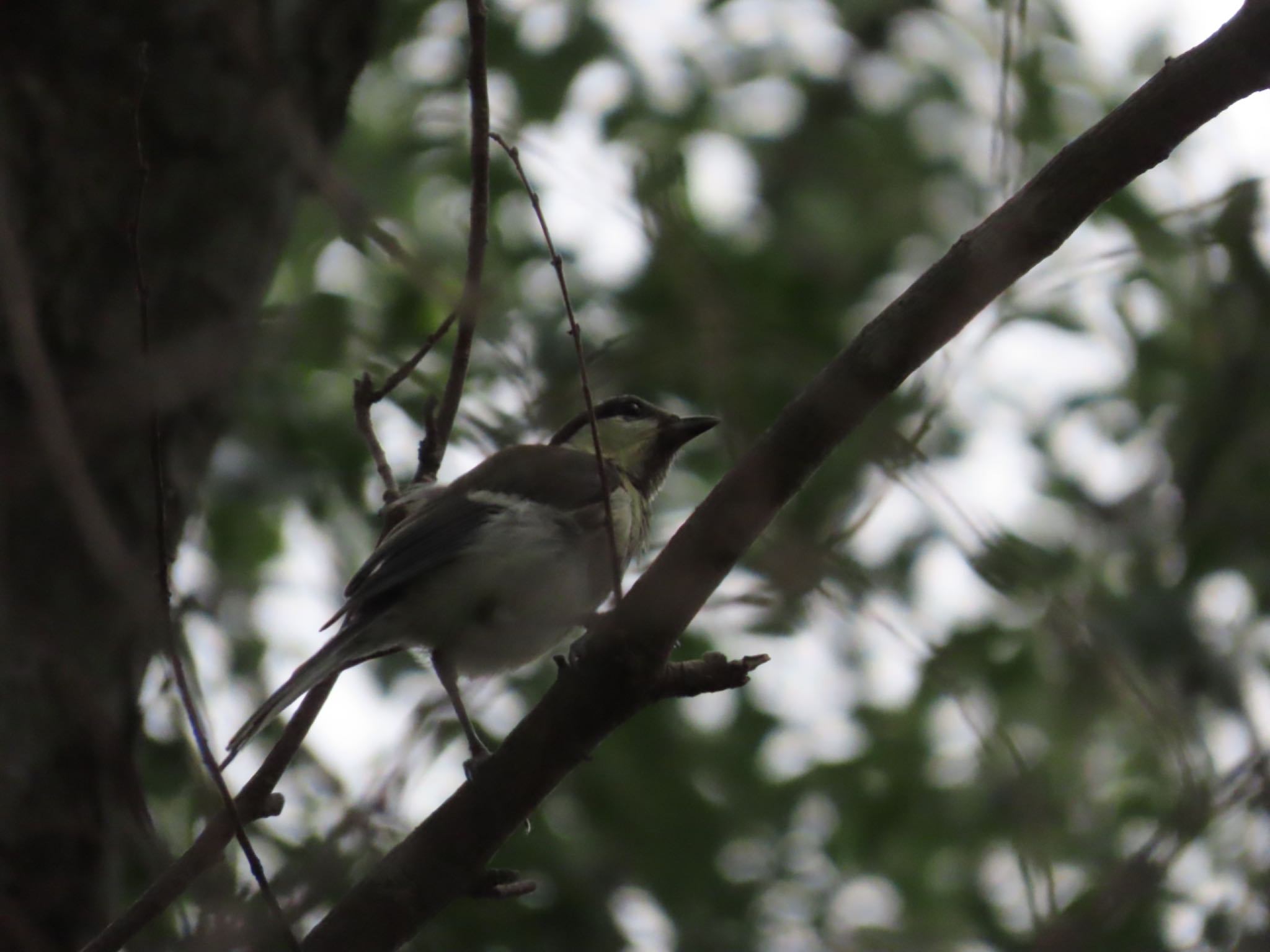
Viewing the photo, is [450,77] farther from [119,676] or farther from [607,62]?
[119,676]

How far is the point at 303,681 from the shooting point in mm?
3312

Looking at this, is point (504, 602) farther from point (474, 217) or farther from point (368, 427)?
point (474, 217)

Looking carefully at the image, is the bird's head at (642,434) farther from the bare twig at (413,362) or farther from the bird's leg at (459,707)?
the bare twig at (413,362)

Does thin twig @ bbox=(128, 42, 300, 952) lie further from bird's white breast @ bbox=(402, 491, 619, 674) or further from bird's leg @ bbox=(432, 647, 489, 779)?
bird's white breast @ bbox=(402, 491, 619, 674)

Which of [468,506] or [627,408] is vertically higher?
[627,408]

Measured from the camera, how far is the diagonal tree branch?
237cm

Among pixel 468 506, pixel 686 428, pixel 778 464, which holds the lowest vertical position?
pixel 778 464

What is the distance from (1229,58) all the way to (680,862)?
372 centimetres

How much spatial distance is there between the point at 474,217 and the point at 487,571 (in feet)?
4.69

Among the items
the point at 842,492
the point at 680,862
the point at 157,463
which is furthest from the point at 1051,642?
the point at 157,463

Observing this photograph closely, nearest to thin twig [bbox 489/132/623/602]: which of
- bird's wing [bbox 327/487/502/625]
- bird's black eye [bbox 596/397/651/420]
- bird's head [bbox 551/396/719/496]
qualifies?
bird's wing [bbox 327/487/502/625]

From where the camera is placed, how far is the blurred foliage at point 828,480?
4828 millimetres

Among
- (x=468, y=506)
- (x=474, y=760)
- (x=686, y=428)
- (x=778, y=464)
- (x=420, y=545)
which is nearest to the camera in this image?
(x=778, y=464)

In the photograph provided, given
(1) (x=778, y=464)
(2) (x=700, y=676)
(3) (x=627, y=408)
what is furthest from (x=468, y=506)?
(1) (x=778, y=464)
